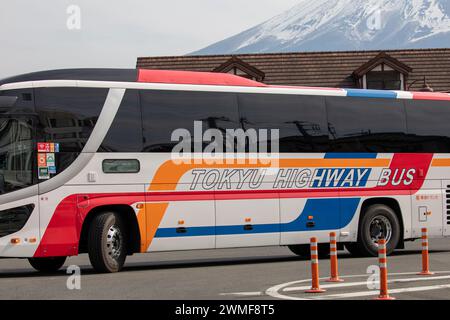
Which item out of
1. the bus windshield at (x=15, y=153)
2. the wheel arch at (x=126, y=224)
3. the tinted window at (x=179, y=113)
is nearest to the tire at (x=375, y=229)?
the tinted window at (x=179, y=113)

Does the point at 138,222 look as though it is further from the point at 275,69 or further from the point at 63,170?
the point at 275,69

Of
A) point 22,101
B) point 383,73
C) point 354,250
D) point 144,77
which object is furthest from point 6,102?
point 383,73

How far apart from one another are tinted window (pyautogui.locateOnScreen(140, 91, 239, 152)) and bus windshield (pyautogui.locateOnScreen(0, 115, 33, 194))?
2.23m

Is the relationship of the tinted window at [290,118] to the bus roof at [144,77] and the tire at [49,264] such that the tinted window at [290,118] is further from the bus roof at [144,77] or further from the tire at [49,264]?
the tire at [49,264]

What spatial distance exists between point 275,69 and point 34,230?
3252cm

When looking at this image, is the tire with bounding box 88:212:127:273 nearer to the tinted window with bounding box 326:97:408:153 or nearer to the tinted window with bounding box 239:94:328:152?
the tinted window with bounding box 239:94:328:152

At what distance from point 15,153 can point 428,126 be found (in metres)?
9.85

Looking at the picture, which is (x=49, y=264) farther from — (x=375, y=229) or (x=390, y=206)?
(x=390, y=206)

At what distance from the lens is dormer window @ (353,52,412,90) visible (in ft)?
151

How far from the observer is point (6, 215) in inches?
640

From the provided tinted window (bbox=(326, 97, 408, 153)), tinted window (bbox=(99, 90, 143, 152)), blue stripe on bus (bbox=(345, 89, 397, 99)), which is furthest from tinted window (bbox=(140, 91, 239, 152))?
blue stripe on bus (bbox=(345, 89, 397, 99))

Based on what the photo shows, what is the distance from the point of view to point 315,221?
19.6 metres
